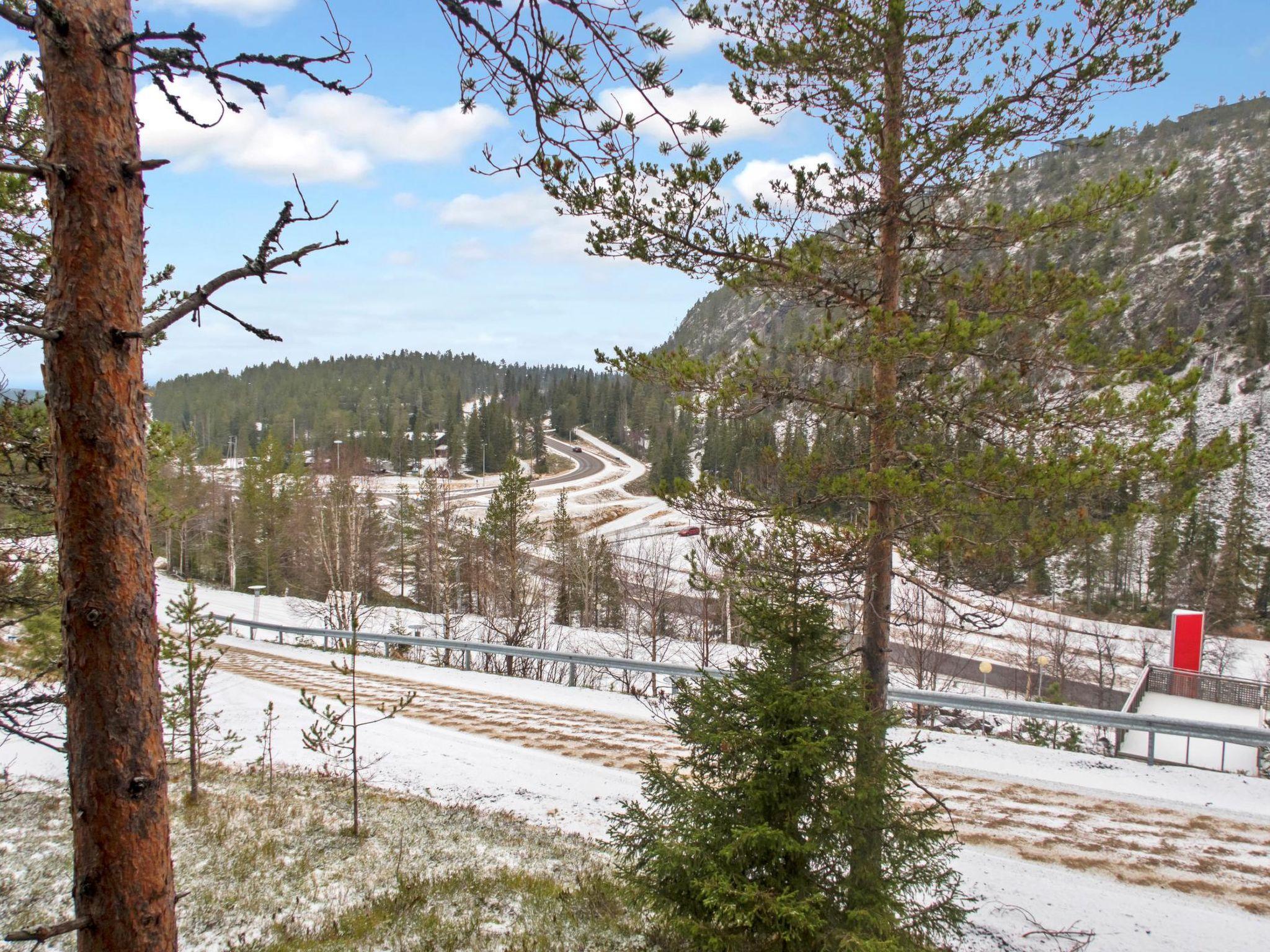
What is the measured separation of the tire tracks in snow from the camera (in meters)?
6.66

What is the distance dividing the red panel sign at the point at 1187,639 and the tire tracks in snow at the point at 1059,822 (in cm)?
1589

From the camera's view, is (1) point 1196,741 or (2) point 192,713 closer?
(2) point 192,713

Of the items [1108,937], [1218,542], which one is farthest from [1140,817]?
[1218,542]

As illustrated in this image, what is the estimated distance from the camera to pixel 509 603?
26141mm

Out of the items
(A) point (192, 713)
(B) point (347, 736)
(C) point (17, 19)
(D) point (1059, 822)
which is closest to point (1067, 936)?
(D) point (1059, 822)

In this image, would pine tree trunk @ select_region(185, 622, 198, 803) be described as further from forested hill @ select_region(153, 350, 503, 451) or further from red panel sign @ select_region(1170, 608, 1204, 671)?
forested hill @ select_region(153, 350, 503, 451)

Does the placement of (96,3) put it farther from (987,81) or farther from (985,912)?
(985,912)

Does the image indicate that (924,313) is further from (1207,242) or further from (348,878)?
(1207,242)

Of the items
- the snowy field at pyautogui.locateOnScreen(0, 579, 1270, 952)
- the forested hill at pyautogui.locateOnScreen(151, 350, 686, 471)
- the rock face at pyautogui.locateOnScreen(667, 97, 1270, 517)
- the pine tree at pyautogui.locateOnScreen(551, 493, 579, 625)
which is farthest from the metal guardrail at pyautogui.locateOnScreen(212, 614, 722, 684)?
the forested hill at pyautogui.locateOnScreen(151, 350, 686, 471)

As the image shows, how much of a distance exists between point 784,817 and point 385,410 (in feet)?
395

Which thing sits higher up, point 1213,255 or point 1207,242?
point 1207,242

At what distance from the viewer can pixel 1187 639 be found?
2083cm

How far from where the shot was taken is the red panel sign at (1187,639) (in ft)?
67.6

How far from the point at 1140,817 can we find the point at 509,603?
2112 centimetres
